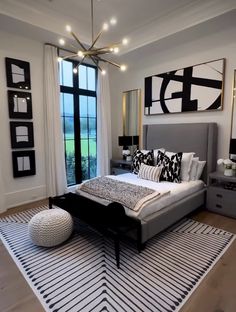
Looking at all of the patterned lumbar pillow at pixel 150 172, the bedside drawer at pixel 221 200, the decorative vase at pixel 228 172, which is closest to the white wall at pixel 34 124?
the patterned lumbar pillow at pixel 150 172

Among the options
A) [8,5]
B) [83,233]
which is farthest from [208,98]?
[8,5]

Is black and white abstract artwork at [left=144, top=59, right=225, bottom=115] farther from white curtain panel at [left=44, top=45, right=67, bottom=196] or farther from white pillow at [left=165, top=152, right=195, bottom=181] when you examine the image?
white curtain panel at [left=44, top=45, right=67, bottom=196]

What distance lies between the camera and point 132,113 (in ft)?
16.1

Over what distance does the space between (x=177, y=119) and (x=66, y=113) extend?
2384 mm

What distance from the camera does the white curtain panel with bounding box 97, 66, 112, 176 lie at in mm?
4812

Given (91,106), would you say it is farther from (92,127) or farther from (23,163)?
(23,163)

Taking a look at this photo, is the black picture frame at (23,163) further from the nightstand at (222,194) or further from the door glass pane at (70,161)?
the nightstand at (222,194)

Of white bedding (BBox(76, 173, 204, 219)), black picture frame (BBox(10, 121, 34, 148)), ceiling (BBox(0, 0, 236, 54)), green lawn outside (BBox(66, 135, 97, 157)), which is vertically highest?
ceiling (BBox(0, 0, 236, 54))

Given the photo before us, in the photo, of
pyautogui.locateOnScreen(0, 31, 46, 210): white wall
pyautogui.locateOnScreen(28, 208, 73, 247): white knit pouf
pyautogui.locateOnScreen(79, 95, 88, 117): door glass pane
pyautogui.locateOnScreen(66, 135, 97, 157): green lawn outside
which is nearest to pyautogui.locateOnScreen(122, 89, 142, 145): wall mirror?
pyautogui.locateOnScreen(66, 135, 97, 157): green lawn outside

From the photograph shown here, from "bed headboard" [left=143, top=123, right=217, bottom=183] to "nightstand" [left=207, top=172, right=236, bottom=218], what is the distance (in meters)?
0.23

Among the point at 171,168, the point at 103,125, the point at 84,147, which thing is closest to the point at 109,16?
the point at 103,125

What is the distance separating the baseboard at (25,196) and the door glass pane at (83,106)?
1.88 meters

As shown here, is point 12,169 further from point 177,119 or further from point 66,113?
point 177,119

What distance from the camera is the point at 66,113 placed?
4.45 meters
